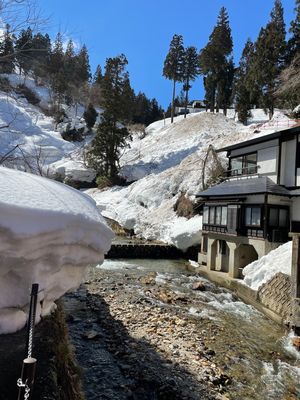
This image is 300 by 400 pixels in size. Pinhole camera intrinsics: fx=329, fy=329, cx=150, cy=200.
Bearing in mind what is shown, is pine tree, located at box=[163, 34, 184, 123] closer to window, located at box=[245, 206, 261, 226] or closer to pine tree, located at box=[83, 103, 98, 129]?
pine tree, located at box=[83, 103, 98, 129]

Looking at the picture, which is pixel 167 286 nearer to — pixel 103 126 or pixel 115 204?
pixel 115 204

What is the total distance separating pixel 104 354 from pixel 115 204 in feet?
86.3

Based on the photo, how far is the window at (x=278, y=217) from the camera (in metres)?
17.0

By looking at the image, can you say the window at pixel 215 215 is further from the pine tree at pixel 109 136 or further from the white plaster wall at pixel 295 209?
the pine tree at pixel 109 136

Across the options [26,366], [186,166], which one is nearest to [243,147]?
[186,166]

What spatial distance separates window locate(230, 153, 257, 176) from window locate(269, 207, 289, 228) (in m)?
3.45

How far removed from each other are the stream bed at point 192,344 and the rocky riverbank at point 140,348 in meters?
0.02

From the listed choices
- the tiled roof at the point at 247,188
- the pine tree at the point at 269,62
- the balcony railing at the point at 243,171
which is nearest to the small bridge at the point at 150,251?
the tiled roof at the point at 247,188

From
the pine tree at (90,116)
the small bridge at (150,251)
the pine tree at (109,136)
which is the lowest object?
the small bridge at (150,251)

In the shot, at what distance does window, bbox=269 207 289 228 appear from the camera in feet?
55.8

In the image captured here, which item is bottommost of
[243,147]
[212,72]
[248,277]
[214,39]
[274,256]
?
[248,277]

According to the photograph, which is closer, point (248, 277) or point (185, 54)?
point (248, 277)

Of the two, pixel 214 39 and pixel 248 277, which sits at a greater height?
pixel 214 39

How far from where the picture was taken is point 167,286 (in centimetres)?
1452
